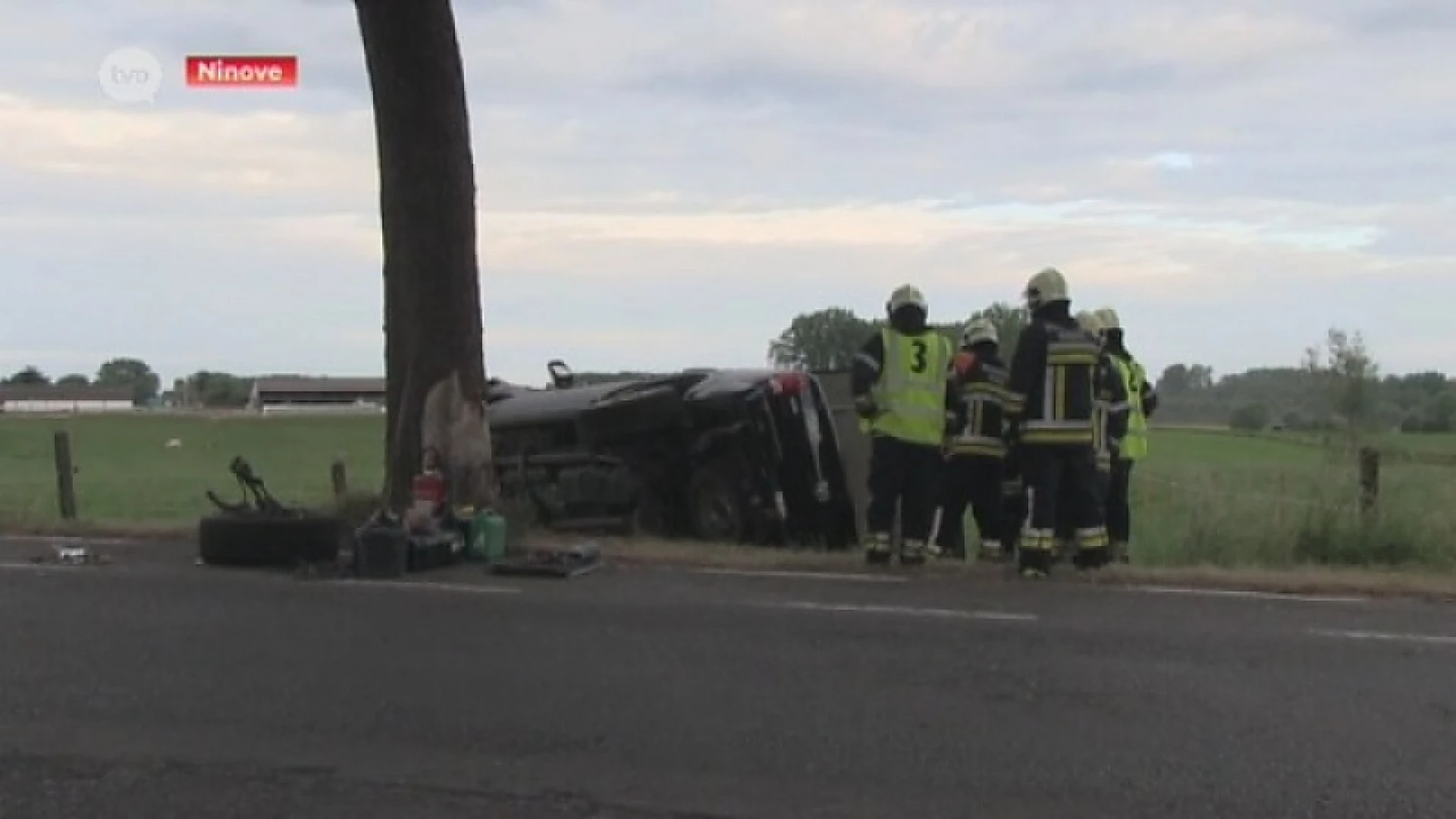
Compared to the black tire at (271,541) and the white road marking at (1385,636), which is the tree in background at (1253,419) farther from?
the white road marking at (1385,636)

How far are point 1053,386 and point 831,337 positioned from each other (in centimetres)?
540

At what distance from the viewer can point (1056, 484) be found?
988 centimetres

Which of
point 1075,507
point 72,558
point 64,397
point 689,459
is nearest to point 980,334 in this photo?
point 1075,507

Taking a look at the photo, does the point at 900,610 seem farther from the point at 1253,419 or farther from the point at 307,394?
the point at 307,394

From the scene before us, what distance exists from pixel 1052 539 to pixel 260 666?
191 inches

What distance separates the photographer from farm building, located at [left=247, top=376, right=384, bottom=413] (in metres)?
105

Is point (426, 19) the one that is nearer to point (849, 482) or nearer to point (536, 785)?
point (849, 482)

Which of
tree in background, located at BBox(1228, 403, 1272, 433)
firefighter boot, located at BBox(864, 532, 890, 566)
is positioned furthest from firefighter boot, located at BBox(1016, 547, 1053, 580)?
tree in background, located at BBox(1228, 403, 1272, 433)

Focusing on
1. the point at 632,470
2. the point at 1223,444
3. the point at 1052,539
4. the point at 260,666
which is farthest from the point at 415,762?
the point at 1223,444

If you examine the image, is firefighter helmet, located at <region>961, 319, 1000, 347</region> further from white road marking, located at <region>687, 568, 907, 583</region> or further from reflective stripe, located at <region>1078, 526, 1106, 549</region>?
white road marking, located at <region>687, 568, 907, 583</region>

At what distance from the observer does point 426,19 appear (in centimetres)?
1160

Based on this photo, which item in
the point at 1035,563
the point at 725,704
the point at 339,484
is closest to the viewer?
the point at 725,704

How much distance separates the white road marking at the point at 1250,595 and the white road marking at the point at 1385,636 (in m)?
1.01

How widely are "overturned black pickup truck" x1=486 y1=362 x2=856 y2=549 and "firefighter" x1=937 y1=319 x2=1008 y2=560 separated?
114 centimetres
